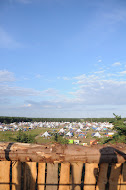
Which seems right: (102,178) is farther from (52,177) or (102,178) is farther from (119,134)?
(119,134)

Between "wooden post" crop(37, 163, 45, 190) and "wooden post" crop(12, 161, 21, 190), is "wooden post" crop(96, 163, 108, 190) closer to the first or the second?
"wooden post" crop(37, 163, 45, 190)

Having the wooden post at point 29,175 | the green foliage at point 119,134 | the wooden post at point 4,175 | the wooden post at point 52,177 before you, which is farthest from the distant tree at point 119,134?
the wooden post at point 4,175

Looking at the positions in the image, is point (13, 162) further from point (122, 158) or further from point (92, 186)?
point (122, 158)

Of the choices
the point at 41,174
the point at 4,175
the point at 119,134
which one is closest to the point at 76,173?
the point at 41,174

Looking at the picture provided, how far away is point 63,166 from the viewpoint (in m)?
2.19

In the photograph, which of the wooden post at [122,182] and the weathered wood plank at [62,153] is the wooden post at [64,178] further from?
the wooden post at [122,182]

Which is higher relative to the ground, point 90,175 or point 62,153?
point 62,153

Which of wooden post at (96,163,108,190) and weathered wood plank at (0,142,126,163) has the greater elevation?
weathered wood plank at (0,142,126,163)

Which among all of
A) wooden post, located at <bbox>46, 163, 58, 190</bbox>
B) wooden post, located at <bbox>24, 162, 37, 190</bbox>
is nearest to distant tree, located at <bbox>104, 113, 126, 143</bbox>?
wooden post, located at <bbox>46, 163, 58, 190</bbox>

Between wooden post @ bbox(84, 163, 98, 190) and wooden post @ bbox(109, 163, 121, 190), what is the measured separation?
0.22m

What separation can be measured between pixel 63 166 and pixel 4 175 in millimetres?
864

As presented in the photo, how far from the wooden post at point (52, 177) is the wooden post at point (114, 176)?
77 cm

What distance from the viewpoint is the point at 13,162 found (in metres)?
2.21

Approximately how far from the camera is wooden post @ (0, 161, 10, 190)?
2232mm
